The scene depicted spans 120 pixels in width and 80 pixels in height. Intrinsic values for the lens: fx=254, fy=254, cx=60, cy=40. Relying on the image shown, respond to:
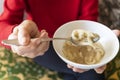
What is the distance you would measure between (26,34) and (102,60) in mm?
202

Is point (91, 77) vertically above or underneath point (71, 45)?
underneath

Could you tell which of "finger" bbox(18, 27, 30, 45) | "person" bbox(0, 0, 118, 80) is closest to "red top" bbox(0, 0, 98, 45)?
"person" bbox(0, 0, 118, 80)

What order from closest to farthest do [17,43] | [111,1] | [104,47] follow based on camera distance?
[17,43] → [104,47] → [111,1]

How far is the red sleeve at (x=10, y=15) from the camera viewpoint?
2.40 ft

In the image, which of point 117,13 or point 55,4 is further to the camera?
point 117,13

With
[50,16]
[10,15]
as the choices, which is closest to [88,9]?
[50,16]

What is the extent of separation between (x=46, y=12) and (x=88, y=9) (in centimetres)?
14

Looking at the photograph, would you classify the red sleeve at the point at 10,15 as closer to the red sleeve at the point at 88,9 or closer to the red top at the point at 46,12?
the red top at the point at 46,12

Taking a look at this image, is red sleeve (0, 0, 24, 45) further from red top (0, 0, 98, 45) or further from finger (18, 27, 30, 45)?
finger (18, 27, 30, 45)

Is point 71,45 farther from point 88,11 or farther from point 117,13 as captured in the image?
point 117,13

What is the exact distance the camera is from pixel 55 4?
0.81 meters

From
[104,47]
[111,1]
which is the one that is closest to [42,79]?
[104,47]

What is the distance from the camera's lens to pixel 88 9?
852 millimetres

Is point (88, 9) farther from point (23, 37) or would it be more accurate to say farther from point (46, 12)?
point (23, 37)
